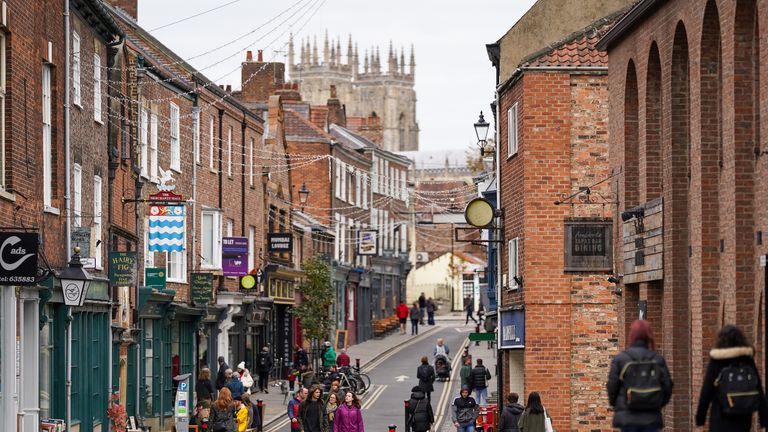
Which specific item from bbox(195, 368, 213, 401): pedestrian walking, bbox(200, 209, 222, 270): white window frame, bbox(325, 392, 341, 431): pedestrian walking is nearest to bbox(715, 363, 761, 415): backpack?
bbox(325, 392, 341, 431): pedestrian walking

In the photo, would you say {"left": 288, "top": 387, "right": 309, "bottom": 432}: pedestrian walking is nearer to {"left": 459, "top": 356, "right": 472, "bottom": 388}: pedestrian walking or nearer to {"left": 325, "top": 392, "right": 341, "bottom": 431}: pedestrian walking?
{"left": 325, "top": 392, "right": 341, "bottom": 431}: pedestrian walking

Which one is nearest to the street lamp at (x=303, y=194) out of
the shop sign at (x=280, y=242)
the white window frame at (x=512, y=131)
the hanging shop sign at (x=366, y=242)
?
the shop sign at (x=280, y=242)

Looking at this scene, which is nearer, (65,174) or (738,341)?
(738,341)

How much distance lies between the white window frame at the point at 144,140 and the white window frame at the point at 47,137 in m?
9.88

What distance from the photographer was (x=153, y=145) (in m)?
39.0

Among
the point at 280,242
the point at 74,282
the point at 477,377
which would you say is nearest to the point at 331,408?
the point at 74,282

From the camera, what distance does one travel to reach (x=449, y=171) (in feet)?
562

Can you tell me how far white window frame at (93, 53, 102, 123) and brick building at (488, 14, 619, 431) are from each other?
8.46 meters

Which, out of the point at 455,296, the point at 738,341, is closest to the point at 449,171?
the point at 455,296

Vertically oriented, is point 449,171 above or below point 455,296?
above

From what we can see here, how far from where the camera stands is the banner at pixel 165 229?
36.8m

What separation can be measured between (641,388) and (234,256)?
112 ft

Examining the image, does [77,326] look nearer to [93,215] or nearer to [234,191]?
[93,215]

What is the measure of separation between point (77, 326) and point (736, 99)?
1530 cm
